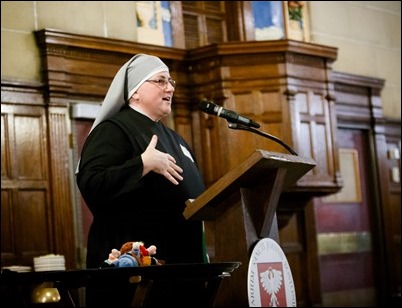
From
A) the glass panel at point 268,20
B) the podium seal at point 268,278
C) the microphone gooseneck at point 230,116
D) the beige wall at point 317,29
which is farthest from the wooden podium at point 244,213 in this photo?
the glass panel at point 268,20

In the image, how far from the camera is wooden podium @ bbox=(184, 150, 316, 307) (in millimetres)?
3256

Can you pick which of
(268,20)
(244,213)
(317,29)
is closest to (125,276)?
(244,213)

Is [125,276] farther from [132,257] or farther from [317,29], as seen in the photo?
[317,29]

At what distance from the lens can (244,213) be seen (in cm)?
331

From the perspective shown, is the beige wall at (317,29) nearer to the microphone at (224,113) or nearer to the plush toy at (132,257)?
the microphone at (224,113)

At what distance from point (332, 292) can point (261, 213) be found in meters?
5.80

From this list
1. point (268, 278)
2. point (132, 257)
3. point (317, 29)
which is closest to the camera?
point (132, 257)

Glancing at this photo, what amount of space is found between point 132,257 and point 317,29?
6.43m

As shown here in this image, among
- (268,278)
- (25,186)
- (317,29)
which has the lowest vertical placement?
(268,278)

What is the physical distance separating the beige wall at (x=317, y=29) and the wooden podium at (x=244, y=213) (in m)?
3.67

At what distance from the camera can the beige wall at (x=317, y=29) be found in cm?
671

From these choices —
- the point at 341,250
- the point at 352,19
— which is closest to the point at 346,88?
the point at 352,19

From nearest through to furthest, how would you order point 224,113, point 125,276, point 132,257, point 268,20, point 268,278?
point 125,276, point 132,257, point 268,278, point 224,113, point 268,20

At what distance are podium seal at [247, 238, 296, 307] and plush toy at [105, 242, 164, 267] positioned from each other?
1.30 ft
